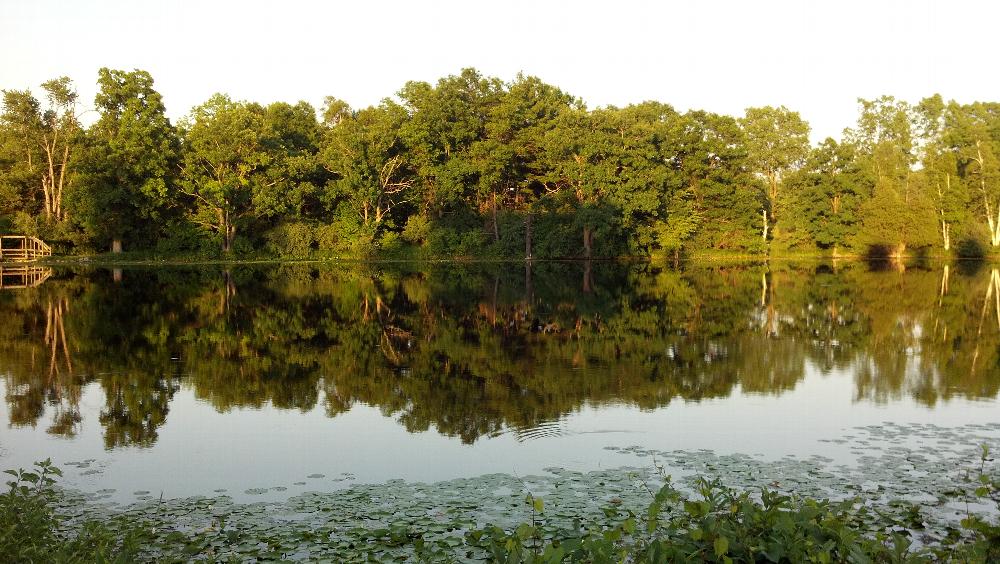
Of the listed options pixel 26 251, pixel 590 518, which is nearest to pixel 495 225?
pixel 26 251

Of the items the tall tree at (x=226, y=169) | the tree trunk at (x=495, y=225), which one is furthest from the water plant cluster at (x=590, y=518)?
the tree trunk at (x=495, y=225)

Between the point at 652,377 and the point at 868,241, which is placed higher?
the point at 868,241

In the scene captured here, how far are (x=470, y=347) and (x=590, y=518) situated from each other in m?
10.5

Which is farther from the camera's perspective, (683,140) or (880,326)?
(683,140)

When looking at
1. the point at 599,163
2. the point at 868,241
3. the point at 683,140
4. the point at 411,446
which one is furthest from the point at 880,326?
the point at 868,241

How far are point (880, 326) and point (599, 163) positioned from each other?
3860cm

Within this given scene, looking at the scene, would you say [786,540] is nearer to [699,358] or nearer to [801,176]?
[699,358]

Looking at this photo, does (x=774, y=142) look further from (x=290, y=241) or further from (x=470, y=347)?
(x=470, y=347)

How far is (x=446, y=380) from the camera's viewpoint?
13.8 metres

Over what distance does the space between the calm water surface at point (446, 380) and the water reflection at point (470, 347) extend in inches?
3.1

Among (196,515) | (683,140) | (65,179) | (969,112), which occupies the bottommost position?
(196,515)

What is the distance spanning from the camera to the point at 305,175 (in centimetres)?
5719

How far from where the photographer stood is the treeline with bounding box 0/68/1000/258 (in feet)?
174

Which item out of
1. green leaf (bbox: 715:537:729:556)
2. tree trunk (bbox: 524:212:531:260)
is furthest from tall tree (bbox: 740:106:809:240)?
green leaf (bbox: 715:537:729:556)
